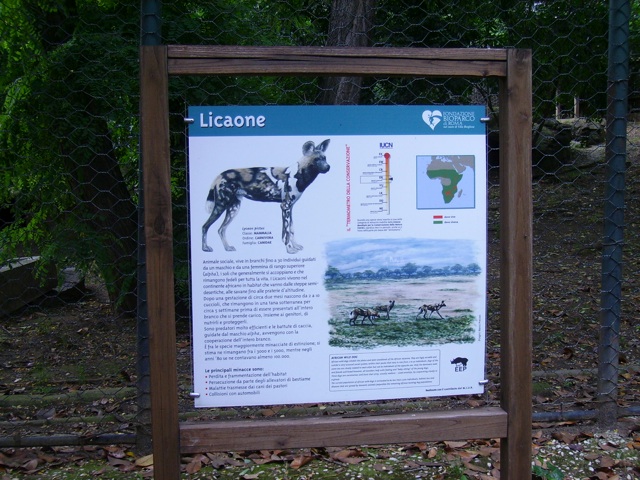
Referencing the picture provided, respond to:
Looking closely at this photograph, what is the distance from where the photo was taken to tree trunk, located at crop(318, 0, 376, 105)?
368cm

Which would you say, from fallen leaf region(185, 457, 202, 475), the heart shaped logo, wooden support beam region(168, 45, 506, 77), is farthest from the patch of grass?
fallen leaf region(185, 457, 202, 475)

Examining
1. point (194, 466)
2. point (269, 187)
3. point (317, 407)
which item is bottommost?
point (194, 466)

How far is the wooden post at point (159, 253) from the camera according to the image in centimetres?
203

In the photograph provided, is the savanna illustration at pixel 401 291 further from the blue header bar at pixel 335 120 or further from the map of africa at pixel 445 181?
the blue header bar at pixel 335 120

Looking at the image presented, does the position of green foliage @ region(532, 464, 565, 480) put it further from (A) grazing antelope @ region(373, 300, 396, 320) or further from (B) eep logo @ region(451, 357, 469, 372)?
(A) grazing antelope @ region(373, 300, 396, 320)

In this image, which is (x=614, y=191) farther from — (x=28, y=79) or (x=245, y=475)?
(x=28, y=79)

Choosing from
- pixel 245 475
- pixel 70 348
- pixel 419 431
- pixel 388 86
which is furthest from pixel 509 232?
pixel 70 348

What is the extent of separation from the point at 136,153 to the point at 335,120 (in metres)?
1.97

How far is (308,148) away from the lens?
209cm

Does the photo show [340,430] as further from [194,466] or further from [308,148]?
[194,466]

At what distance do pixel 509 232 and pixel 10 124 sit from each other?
2623 mm

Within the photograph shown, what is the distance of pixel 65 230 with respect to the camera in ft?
12.9

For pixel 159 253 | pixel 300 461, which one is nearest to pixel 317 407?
pixel 300 461

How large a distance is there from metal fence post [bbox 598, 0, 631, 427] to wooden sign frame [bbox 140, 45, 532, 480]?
1225mm
